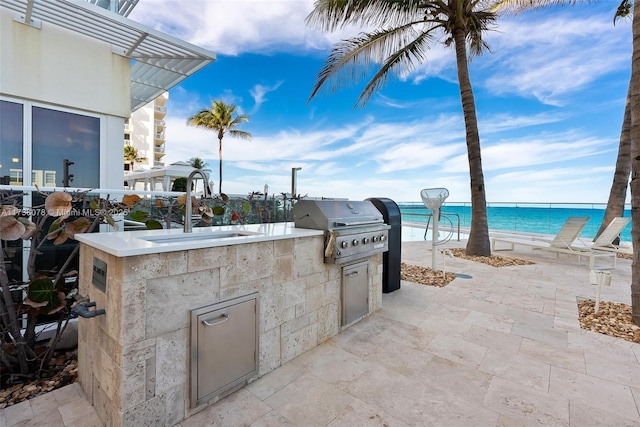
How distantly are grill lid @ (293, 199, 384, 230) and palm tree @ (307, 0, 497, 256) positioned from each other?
4.73 m

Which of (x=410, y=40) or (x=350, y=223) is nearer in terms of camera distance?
(x=350, y=223)

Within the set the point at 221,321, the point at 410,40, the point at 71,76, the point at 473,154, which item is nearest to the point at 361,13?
the point at 410,40

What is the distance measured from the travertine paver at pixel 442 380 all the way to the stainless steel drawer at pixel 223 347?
12 centimetres

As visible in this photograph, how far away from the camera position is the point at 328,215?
2430mm

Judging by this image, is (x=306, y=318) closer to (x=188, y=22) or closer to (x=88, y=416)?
(x=88, y=416)

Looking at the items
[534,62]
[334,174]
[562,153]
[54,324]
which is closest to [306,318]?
[54,324]

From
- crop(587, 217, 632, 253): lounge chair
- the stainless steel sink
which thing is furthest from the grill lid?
crop(587, 217, 632, 253): lounge chair

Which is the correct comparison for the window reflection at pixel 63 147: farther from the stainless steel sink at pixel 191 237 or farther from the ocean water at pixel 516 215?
the ocean water at pixel 516 215

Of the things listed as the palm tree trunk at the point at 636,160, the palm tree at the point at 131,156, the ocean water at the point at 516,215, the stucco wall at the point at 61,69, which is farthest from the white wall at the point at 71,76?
the palm tree at the point at 131,156

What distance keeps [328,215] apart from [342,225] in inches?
6.5

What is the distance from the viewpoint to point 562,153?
66.9ft

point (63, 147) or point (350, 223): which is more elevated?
point (63, 147)

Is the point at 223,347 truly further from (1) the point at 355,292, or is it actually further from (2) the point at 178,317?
(1) the point at 355,292

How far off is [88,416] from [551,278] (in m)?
6.11
